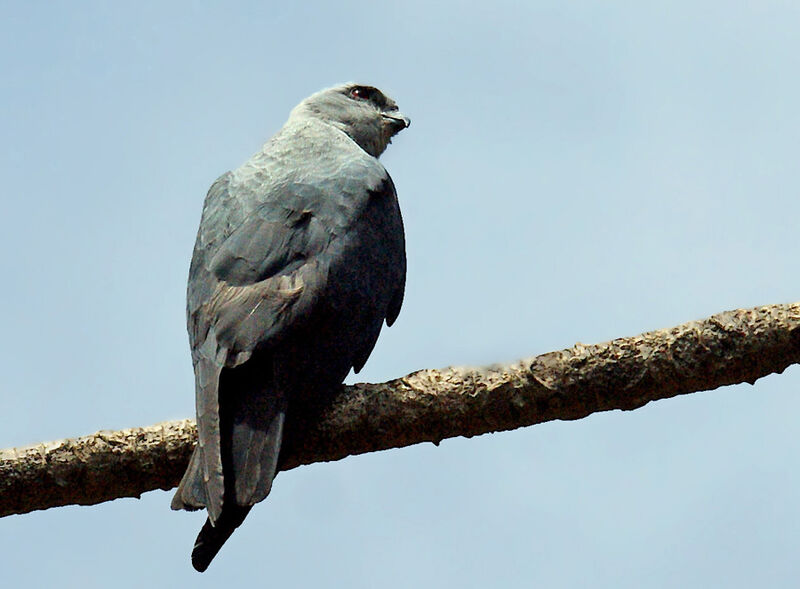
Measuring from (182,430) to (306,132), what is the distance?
2260mm

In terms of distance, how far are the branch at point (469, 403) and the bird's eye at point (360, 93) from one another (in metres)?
3.30

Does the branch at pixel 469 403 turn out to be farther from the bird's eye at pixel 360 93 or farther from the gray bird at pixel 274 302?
the bird's eye at pixel 360 93

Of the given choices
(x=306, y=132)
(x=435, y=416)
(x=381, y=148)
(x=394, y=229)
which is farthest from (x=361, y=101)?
(x=435, y=416)

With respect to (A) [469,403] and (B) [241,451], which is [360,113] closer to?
(A) [469,403]

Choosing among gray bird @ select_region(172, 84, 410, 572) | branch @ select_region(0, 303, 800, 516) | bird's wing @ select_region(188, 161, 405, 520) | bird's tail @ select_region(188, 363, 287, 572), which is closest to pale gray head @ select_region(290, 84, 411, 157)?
gray bird @ select_region(172, 84, 410, 572)

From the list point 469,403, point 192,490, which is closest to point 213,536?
point 192,490

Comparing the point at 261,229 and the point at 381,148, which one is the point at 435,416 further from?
the point at 381,148

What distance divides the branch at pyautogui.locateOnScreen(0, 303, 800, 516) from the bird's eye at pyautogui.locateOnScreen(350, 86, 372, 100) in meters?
3.30

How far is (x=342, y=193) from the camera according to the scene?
4.89 metres

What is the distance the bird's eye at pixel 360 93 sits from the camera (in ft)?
23.3

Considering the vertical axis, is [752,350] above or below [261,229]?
below

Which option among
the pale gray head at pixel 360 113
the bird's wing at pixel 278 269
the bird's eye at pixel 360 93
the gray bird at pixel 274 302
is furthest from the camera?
the bird's eye at pixel 360 93

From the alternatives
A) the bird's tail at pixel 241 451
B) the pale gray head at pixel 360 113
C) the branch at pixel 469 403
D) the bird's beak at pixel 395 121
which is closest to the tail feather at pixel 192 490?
the bird's tail at pixel 241 451

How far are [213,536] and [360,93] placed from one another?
3.84m
